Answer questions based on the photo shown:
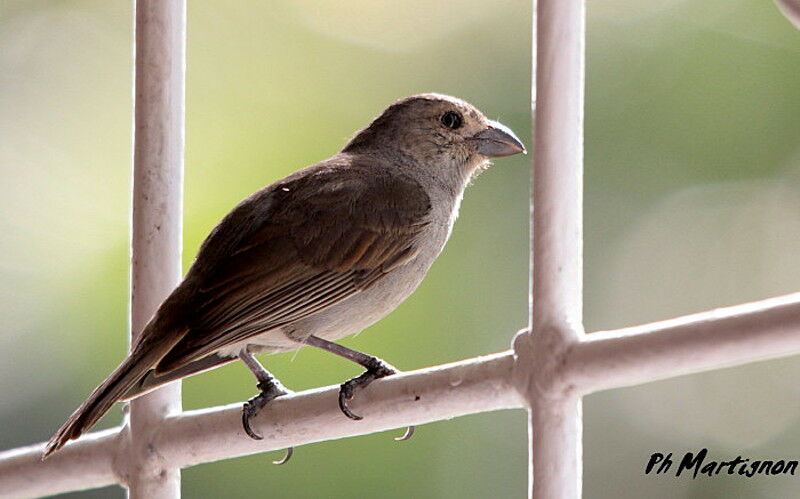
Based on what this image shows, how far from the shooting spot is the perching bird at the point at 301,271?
6.93 ft

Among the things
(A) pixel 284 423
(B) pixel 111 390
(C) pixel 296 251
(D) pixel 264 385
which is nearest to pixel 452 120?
(C) pixel 296 251

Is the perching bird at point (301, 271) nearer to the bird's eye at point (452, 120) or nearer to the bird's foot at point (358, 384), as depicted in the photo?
the bird's foot at point (358, 384)

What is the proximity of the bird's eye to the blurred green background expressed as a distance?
1.09m

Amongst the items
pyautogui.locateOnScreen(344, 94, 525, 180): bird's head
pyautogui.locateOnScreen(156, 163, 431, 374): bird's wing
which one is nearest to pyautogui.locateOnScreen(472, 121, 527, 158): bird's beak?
pyautogui.locateOnScreen(344, 94, 525, 180): bird's head

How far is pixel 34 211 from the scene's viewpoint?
5410 mm

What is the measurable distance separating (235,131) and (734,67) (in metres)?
1.66

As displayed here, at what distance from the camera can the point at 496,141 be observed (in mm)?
2789

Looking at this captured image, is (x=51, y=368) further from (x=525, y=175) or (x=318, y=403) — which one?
(x=318, y=403)

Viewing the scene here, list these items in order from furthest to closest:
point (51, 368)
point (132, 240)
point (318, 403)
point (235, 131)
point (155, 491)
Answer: point (51, 368) < point (235, 131) < point (132, 240) < point (155, 491) < point (318, 403)

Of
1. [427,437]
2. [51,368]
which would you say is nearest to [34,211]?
[51,368]

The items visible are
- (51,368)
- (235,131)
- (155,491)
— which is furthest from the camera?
(51,368)

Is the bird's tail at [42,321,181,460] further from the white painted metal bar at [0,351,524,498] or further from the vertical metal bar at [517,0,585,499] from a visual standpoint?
the vertical metal bar at [517,0,585,499]

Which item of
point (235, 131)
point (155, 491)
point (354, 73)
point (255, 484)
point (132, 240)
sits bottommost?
point (155, 491)

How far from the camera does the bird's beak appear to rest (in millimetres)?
2746
